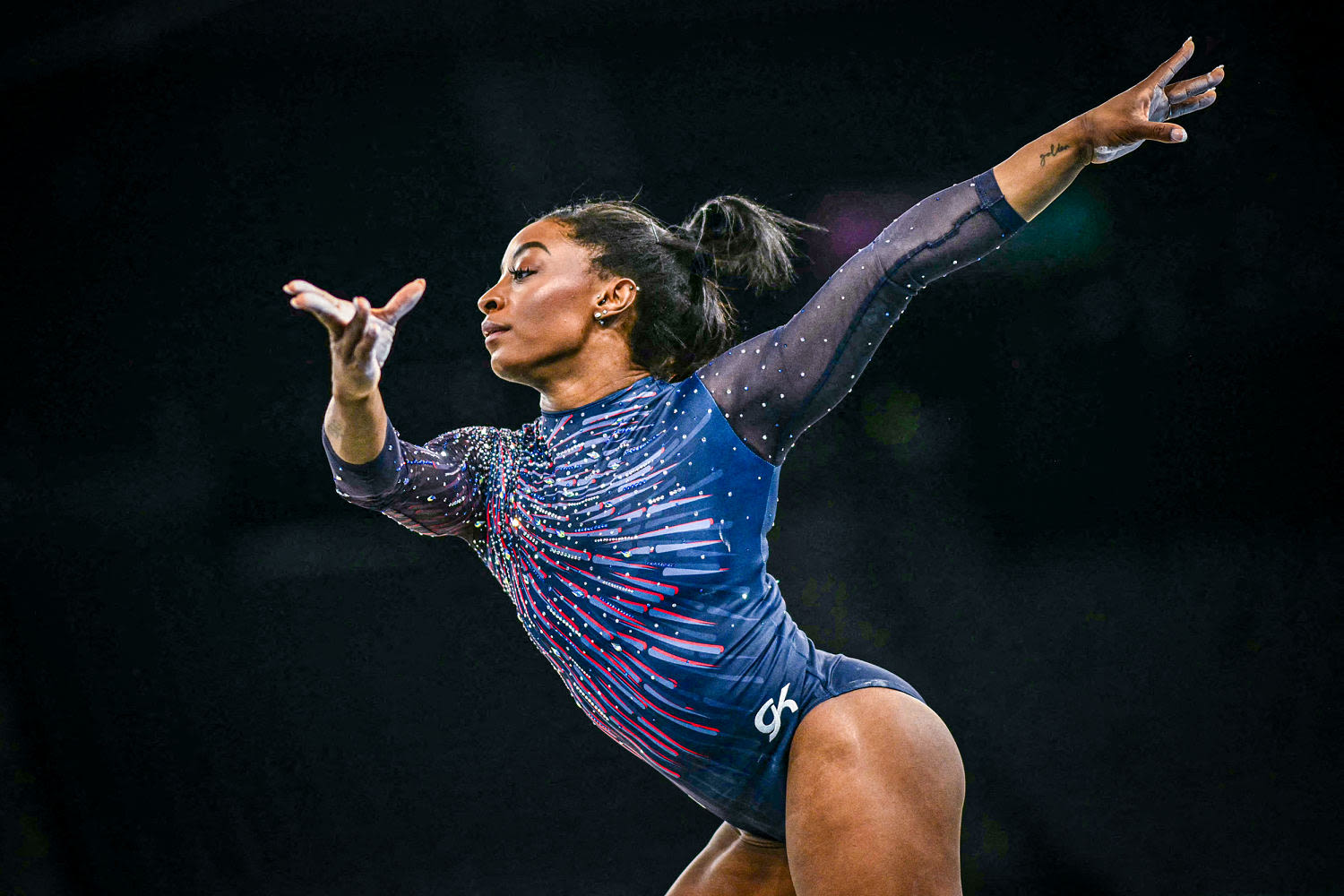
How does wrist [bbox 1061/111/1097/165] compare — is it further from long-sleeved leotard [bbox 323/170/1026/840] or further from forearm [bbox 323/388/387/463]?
forearm [bbox 323/388/387/463]

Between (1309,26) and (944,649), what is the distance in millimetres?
1777

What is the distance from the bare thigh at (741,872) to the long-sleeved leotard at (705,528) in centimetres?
9

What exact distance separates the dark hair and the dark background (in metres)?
0.92

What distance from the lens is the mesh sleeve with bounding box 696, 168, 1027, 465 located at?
5.08 feet

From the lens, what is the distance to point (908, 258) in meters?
1.56

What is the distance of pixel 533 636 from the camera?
180 centimetres

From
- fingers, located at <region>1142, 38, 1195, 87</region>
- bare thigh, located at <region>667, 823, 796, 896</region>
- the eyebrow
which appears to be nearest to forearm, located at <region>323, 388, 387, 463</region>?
the eyebrow

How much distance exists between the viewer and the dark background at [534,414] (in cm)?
282

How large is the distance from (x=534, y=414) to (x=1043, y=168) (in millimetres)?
1652

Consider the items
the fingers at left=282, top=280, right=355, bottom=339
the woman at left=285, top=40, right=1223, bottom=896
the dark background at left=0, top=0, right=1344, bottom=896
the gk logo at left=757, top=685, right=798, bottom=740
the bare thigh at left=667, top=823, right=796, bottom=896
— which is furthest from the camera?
the dark background at left=0, top=0, right=1344, bottom=896

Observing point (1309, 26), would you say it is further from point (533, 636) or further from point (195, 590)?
point (195, 590)

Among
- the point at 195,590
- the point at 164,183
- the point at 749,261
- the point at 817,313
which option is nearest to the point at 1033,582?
the point at 749,261

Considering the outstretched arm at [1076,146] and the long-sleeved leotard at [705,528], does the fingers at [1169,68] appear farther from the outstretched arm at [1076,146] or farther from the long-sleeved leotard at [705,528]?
the long-sleeved leotard at [705,528]

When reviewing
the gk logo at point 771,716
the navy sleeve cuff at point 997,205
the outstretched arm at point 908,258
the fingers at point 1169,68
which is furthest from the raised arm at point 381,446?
the fingers at point 1169,68
